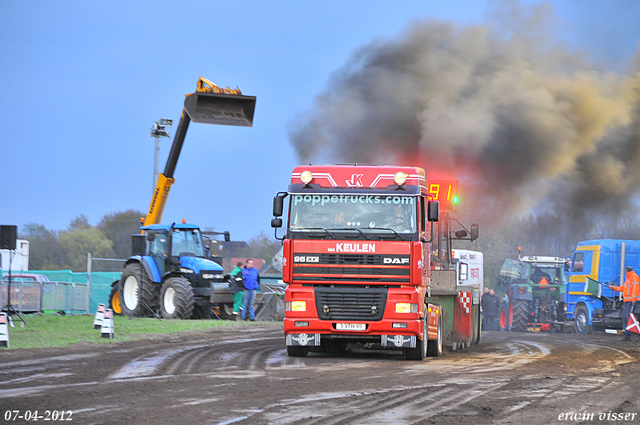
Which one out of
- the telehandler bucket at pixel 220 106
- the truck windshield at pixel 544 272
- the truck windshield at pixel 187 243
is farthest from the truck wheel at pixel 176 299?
the truck windshield at pixel 544 272

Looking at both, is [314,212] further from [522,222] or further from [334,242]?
[522,222]

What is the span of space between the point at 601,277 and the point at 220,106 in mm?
13153

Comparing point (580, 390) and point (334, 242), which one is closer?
point (580, 390)

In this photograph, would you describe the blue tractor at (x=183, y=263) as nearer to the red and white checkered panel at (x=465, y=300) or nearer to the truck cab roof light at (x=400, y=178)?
the red and white checkered panel at (x=465, y=300)

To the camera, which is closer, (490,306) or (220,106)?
(220,106)

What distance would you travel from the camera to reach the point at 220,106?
22516 millimetres

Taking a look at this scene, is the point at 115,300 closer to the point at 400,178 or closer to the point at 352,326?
the point at 352,326

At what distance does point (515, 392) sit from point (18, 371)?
6.52 m

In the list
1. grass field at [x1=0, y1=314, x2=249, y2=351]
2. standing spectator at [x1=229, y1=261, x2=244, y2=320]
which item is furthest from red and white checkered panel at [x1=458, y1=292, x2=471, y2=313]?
standing spectator at [x1=229, y1=261, x2=244, y2=320]

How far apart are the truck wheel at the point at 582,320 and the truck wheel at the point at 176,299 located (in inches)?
509

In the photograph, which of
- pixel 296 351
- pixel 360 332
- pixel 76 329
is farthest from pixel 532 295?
pixel 360 332

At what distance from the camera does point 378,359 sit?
13383 millimetres

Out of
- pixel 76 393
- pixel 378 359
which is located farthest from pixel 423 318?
pixel 76 393

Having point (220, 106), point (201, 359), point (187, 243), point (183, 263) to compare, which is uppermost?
point (220, 106)
